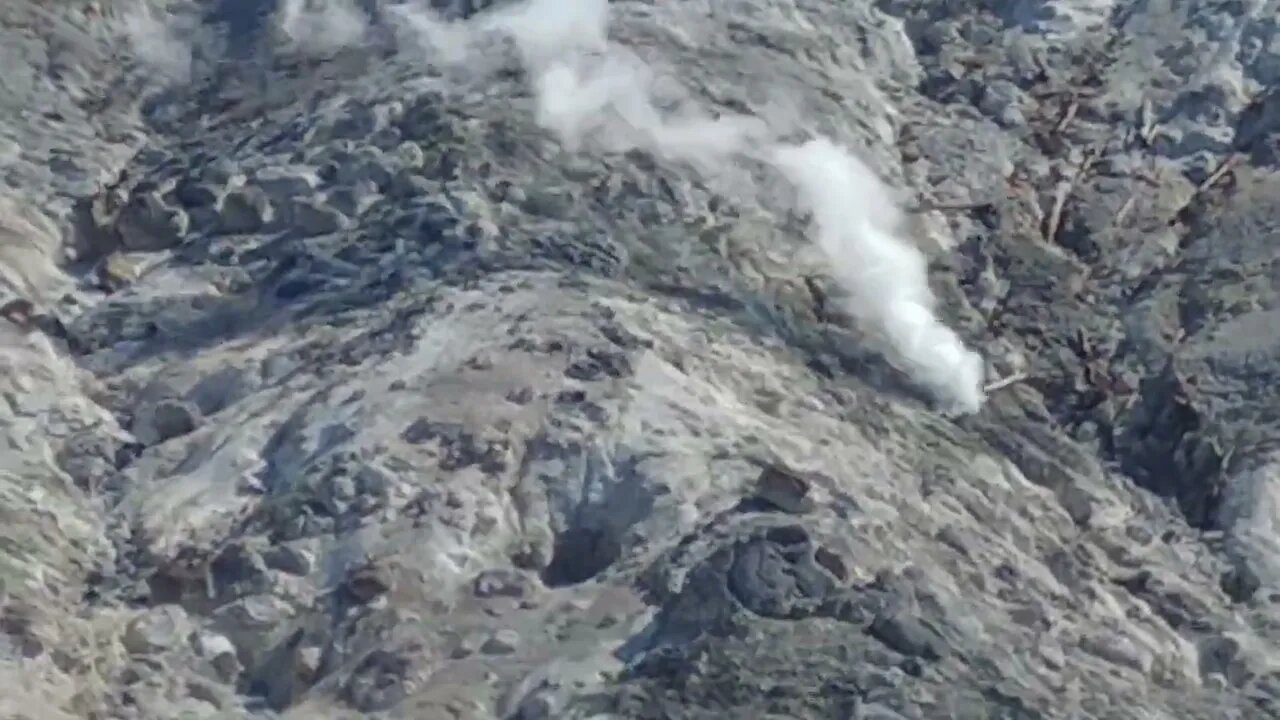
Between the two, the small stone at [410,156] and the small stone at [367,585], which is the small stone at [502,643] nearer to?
the small stone at [367,585]

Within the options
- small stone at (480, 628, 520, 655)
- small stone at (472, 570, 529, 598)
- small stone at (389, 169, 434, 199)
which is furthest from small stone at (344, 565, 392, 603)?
small stone at (389, 169, 434, 199)

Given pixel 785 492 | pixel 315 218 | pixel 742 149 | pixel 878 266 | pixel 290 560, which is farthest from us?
pixel 742 149

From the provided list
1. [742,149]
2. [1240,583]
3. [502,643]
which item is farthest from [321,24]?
[1240,583]

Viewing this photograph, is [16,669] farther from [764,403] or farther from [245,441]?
[764,403]

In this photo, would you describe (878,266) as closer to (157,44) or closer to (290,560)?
(290,560)

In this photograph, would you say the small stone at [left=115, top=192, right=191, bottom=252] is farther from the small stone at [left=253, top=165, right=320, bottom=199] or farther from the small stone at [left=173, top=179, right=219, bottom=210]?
the small stone at [left=253, top=165, right=320, bottom=199]

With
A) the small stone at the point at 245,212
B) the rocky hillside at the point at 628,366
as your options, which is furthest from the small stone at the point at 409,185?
the small stone at the point at 245,212

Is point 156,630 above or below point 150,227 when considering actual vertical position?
below
